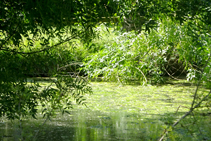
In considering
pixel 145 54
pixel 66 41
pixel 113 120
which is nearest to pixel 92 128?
pixel 113 120

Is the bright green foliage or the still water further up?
the bright green foliage

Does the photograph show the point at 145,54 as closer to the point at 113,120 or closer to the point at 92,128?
the point at 113,120

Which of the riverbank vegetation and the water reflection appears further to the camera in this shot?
the water reflection

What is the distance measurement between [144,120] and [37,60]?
5.56 ft

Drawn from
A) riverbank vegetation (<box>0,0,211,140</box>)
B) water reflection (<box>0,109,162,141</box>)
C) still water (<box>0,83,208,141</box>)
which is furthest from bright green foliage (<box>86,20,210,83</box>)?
water reflection (<box>0,109,162,141</box>)

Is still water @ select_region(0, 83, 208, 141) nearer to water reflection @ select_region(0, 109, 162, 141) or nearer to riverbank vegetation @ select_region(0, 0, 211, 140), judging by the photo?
water reflection @ select_region(0, 109, 162, 141)

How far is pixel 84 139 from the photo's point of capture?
11.1 feet

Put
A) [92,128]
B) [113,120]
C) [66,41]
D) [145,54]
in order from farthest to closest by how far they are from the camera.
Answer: [145,54] → [113,120] → [92,128] → [66,41]

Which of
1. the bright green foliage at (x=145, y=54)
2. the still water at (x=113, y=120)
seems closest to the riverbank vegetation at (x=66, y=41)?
the bright green foliage at (x=145, y=54)

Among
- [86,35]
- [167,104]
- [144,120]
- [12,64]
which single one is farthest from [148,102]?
[12,64]

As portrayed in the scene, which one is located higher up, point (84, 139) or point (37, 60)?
point (37, 60)

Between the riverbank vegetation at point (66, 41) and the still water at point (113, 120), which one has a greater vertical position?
the riverbank vegetation at point (66, 41)

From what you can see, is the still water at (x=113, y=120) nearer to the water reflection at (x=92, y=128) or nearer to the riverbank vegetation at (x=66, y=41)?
the water reflection at (x=92, y=128)

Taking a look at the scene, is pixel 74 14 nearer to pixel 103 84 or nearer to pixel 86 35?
pixel 86 35
